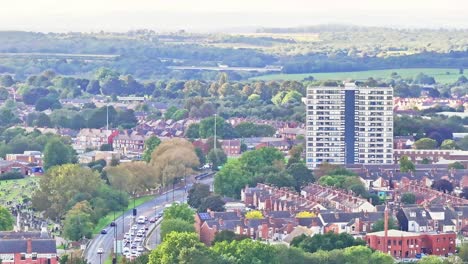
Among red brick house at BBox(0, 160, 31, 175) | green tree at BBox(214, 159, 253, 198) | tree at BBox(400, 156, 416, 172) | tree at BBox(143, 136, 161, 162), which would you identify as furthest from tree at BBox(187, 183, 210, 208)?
red brick house at BBox(0, 160, 31, 175)

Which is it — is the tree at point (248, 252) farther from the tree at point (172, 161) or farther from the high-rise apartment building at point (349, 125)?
the high-rise apartment building at point (349, 125)

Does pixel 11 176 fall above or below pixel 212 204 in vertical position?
below

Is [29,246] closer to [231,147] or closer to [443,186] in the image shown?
[443,186]

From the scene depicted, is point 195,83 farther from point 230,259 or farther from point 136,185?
point 230,259

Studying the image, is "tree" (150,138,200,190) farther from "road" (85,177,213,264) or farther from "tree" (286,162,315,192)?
"tree" (286,162,315,192)

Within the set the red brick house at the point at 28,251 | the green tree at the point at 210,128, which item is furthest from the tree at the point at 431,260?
the green tree at the point at 210,128

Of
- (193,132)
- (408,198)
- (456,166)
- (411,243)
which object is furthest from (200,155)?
(411,243)
